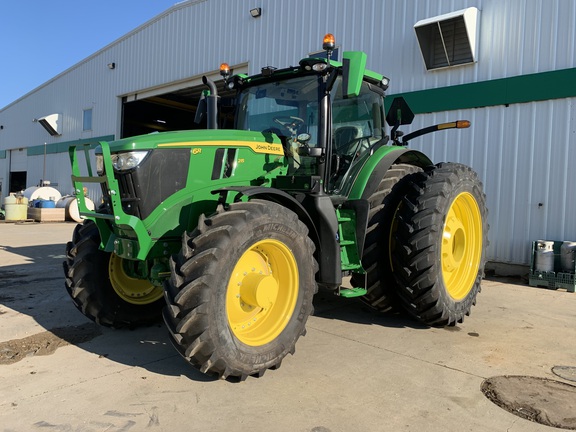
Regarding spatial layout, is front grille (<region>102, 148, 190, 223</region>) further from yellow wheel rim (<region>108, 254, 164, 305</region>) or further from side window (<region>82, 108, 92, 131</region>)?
side window (<region>82, 108, 92, 131</region>)

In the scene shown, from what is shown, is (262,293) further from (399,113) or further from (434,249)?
(399,113)

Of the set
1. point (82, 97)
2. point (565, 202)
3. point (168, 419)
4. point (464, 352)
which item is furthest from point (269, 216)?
point (82, 97)

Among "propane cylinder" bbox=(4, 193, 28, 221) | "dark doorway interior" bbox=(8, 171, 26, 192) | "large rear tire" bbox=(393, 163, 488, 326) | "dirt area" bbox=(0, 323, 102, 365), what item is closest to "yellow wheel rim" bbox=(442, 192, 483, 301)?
"large rear tire" bbox=(393, 163, 488, 326)

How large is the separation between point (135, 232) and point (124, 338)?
1335 millimetres

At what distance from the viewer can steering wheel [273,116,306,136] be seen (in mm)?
4402

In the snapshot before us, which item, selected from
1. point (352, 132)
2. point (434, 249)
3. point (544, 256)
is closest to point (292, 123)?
point (352, 132)

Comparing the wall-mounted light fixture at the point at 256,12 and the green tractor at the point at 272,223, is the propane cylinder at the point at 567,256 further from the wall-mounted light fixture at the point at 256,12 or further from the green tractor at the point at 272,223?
the wall-mounted light fixture at the point at 256,12

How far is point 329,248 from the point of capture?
13.0 feet

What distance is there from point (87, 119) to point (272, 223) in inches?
720

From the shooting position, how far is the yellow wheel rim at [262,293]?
341 cm

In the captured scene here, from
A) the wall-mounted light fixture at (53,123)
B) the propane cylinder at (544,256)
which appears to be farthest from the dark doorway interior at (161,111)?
the propane cylinder at (544,256)

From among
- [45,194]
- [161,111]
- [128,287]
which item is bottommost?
[128,287]

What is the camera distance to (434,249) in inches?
167

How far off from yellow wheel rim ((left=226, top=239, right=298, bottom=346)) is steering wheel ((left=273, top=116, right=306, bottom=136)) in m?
1.36
